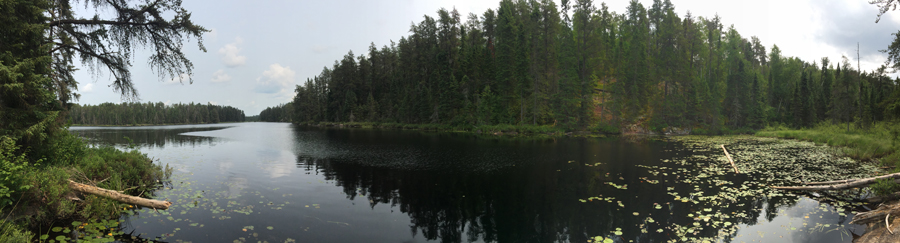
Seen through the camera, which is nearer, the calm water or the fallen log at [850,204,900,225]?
the fallen log at [850,204,900,225]

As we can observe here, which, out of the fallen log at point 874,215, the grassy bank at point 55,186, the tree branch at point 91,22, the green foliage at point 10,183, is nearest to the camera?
the green foliage at point 10,183

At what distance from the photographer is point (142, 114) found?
145 metres

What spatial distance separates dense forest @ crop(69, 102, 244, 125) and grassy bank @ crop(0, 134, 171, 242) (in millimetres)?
149355

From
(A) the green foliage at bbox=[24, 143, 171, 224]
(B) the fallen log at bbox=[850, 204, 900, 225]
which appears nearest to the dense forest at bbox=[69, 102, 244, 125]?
(A) the green foliage at bbox=[24, 143, 171, 224]

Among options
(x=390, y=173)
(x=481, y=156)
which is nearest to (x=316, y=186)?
(x=390, y=173)

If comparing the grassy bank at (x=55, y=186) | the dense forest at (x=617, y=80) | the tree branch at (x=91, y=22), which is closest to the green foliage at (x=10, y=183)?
the grassy bank at (x=55, y=186)

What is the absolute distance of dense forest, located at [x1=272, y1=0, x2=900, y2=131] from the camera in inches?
2160

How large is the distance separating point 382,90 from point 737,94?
75.9m

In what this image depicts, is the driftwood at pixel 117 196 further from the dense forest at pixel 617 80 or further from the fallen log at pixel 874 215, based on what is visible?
the dense forest at pixel 617 80

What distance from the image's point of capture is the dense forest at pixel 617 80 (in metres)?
54.9

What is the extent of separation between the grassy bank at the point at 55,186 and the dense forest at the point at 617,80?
49.7 metres

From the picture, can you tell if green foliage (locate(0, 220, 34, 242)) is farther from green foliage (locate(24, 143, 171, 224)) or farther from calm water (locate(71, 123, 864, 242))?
calm water (locate(71, 123, 864, 242))

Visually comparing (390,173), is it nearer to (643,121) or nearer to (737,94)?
(643,121)

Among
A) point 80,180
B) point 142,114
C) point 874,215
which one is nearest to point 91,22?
point 80,180
